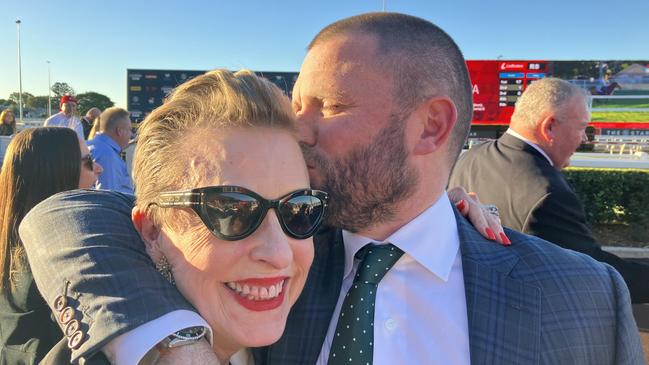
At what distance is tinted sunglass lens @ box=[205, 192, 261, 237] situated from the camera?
40.5 inches

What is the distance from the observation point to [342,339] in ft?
4.46

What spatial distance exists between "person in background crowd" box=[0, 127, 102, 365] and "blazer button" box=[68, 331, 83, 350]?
32 cm

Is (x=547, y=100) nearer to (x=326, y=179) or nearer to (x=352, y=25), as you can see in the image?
(x=352, y=25)

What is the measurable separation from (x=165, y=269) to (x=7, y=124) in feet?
40.1

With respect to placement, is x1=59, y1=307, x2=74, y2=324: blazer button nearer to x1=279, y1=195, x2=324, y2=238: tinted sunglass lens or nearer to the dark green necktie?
x1=279, y1=195, x2=324, y2=238: tinted sunglass lens

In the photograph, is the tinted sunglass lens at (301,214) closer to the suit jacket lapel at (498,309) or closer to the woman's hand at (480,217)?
the suit jacket lapel at (498,309)

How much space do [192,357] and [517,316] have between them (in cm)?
89

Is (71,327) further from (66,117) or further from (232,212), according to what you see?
(66,117)

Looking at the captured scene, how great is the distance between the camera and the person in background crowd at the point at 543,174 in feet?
8.87

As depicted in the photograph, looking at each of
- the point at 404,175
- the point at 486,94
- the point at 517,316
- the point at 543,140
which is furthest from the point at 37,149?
the point at 486,94

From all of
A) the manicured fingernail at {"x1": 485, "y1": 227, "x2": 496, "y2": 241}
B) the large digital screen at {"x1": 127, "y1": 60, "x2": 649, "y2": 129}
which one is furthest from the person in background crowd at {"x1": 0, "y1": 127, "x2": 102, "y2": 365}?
the large digital screen at {"x1": 127, "y1": 60, "x2": 649, "y2": 129}

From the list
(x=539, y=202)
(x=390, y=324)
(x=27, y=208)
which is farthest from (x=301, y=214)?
(x=539, y=202)

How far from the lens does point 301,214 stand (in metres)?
1.12

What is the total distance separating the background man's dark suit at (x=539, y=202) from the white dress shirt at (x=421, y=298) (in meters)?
1.39
